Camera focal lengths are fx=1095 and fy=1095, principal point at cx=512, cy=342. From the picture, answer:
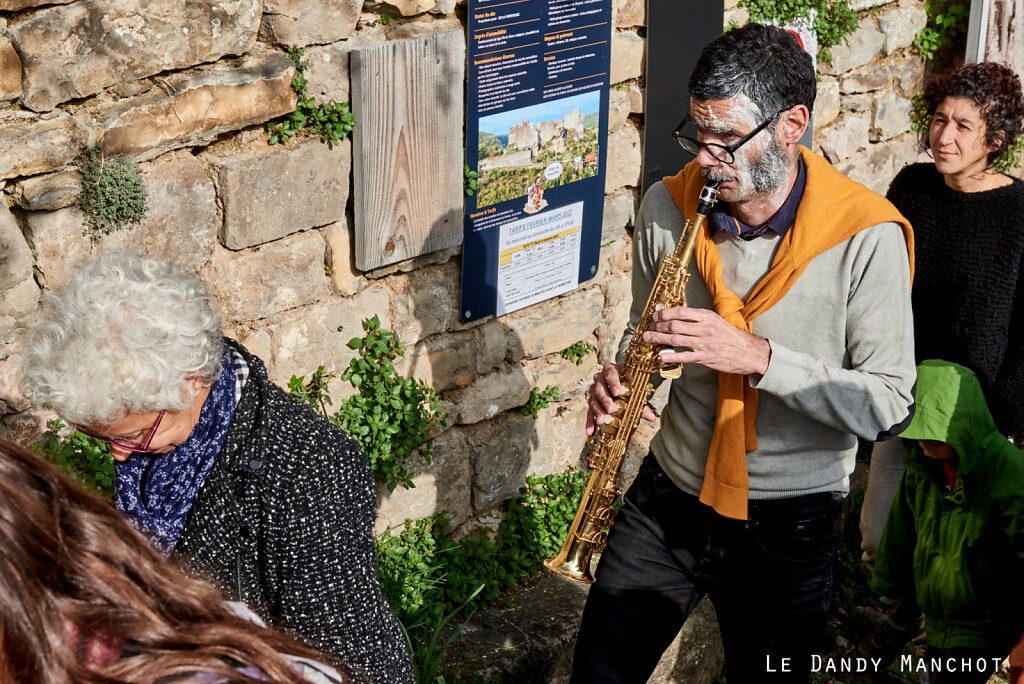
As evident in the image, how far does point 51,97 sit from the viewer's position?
7.95 feet

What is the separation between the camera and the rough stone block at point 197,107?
8.38 ft

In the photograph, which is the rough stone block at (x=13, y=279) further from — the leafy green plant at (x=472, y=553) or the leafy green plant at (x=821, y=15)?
the leafy green plant at (x=821, y=15)

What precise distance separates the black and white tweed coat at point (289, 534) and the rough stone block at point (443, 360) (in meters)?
1.40

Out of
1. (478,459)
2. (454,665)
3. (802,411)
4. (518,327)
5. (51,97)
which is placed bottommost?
(454,665)

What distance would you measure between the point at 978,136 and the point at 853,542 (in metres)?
1.92

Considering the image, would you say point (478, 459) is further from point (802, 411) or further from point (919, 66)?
point (919, 66)

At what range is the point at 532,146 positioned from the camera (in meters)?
3.59

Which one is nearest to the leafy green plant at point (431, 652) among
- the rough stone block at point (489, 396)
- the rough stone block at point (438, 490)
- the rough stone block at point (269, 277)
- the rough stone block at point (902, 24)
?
the rough stone block at point (438, 490)

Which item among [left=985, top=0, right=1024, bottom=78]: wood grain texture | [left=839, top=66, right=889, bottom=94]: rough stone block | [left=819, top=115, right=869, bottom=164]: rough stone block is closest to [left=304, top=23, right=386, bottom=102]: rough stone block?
[left=819, top=115, right=869, bottom=164]: rough stone block

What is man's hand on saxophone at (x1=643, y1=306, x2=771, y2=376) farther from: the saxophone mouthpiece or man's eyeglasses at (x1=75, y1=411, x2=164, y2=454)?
man's eyeglasses at (x1=75, y1=411, x2=164, y2=454)

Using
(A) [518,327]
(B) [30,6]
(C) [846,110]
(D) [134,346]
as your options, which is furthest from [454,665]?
(C) [846,110]

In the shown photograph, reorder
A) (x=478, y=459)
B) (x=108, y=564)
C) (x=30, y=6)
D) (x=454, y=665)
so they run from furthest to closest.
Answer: (x=478, y=459)
(x=454, y=665)
(x=30, y=6)
(x=108, y=564)

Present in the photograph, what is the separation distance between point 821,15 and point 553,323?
78.0 inches

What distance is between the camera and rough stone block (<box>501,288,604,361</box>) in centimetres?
381
